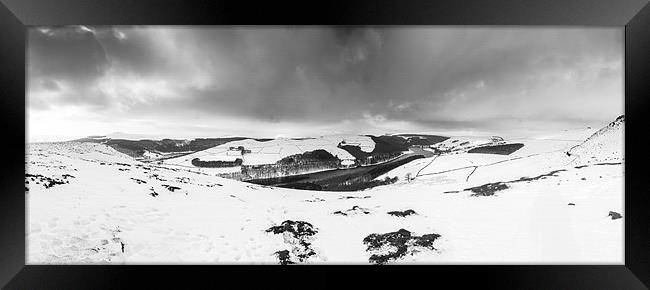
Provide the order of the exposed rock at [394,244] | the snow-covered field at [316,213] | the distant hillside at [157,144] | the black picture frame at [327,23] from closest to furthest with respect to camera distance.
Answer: the black picture frame at [327,23]
the snow-covered field at [316,213]
the exposed rock at [394,244]
the distant hillside at [157,144]

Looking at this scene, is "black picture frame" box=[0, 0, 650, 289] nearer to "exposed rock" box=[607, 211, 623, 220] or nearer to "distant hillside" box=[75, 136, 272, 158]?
"exposed rock" box=[607, 211, 623, 220]

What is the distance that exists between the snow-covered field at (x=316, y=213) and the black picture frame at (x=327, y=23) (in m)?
0.22

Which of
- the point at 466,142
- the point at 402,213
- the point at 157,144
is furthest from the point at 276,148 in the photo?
the point at 466,142

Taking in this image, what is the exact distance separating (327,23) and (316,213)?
7.47ft

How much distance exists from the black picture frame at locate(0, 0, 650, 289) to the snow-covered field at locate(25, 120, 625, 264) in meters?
0.22

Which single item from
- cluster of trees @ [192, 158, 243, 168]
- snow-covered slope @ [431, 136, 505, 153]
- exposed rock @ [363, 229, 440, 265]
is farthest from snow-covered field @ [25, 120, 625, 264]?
snow-covered slope @ [431, 136, 505, 153]

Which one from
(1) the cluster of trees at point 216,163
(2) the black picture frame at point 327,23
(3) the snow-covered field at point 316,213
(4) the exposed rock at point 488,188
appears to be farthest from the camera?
(1) the cluster of trees at point 216,163

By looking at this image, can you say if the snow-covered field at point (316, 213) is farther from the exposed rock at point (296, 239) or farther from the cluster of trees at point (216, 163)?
the cluster of trees at point (216, 163)

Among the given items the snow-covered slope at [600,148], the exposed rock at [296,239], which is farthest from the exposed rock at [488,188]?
the exposed rock at [296,239]

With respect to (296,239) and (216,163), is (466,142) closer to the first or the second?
(296,239)

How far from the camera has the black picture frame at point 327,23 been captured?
66.5 inches

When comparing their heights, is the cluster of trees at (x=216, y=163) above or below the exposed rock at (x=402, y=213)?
above
